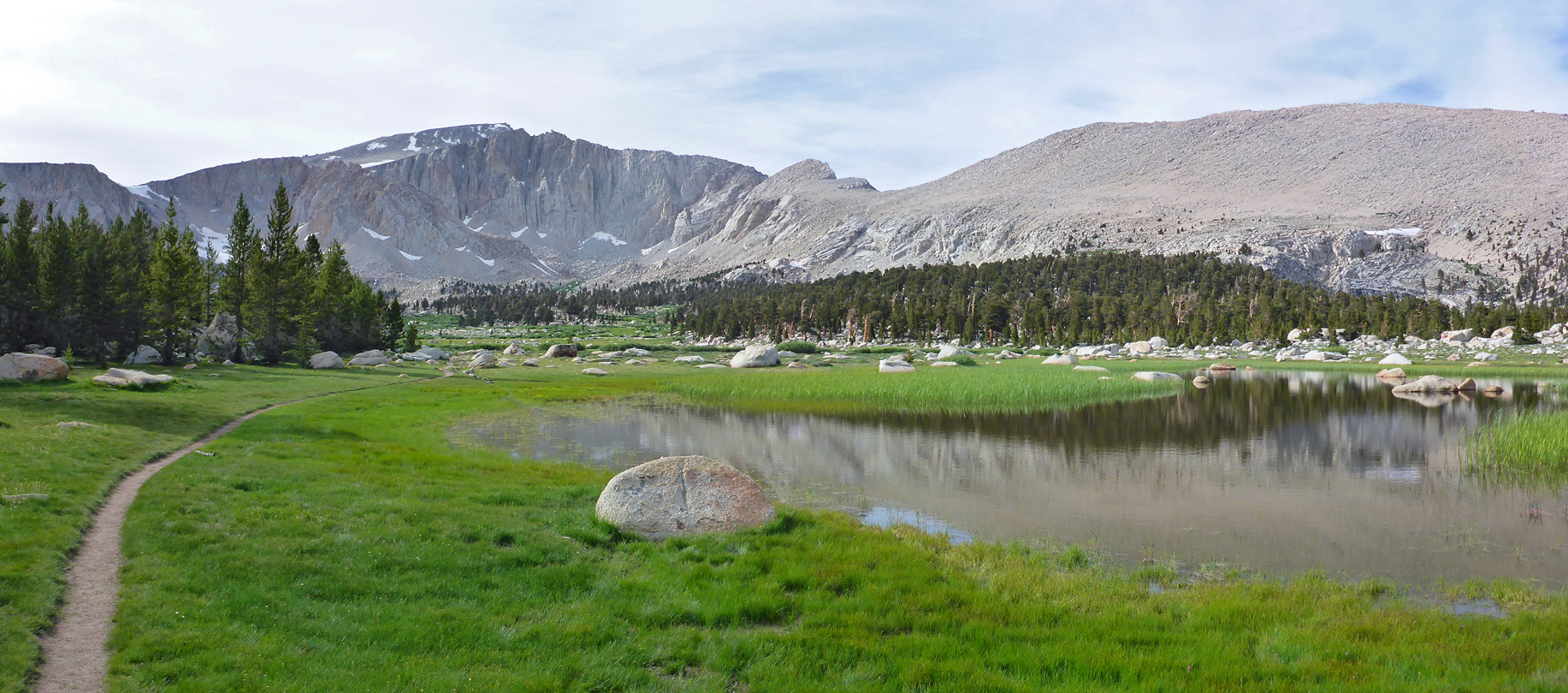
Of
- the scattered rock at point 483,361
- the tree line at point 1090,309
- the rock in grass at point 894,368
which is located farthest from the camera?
the tree line at point 1090,309

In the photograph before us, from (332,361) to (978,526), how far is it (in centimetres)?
5942

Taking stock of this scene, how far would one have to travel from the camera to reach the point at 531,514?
48.6 ft

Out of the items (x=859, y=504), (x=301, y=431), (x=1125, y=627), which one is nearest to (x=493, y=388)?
(x=301, y=431)

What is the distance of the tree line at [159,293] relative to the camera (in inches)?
2016

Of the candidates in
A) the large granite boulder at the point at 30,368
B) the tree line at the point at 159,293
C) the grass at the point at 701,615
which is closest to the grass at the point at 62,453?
the large granite boulder at the point at 30,368

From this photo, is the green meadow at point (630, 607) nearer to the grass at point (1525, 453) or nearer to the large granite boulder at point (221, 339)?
the grass at point (1525, 453)

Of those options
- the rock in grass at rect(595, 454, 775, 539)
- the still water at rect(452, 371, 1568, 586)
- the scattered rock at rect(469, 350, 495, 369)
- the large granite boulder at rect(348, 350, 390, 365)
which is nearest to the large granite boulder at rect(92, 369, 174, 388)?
the still water at rect(452, 371, 1568, 586)

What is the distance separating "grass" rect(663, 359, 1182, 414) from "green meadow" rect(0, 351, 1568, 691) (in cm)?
2798

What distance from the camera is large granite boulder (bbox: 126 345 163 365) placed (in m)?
49.2

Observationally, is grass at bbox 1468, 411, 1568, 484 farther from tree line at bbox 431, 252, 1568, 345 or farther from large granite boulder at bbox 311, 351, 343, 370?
tree line at bbox 431, 252, 1568, 345

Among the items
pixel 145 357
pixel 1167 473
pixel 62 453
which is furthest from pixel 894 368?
pixel 62 453

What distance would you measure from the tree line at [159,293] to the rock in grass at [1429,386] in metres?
78.9

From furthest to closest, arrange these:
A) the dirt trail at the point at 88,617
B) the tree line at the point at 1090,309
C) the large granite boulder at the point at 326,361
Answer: the tree line at the point at 1090,309 → the large granite boulder at the point at 326,361 → the dirt trail at the point at 88,617

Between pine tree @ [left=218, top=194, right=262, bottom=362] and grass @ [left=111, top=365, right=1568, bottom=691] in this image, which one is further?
pine tree @ [left=218, top=194, right=262, bottom=362]
